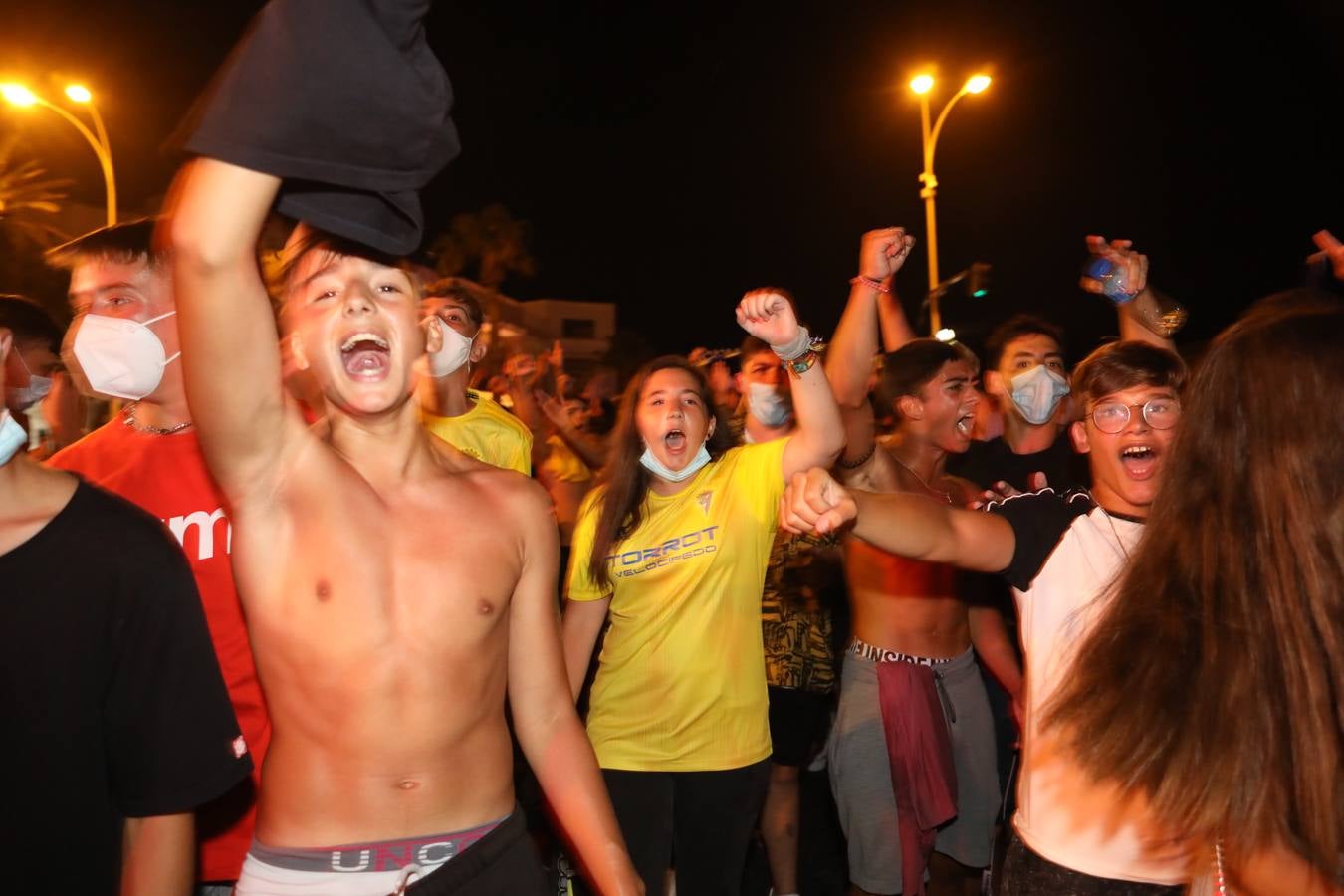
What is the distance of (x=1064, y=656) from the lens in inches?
116

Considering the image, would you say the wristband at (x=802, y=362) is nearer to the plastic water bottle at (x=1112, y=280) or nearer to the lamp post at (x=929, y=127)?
the plastic water bottle at (x=1112, y=280)

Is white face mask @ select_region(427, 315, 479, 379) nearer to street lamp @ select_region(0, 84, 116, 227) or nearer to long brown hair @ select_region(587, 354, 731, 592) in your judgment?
long brown hair @ select_region(587, 354, 731, 592)

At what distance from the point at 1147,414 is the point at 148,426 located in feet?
10.8

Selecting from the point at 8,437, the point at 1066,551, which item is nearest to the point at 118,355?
the point at 8,437

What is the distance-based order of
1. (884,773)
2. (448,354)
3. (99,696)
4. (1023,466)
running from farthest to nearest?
(1023,466) < (448,354) < (884,773) < (99,696)

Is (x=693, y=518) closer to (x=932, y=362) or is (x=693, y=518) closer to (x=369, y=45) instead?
(x=932, y=362)

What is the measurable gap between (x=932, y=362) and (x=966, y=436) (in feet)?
1.47

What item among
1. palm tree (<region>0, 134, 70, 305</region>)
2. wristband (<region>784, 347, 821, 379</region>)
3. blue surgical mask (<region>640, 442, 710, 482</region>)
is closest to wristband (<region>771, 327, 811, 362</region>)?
wristband (<region>784, 347, 821, 379</region>)

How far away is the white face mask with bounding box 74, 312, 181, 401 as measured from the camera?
3180mm

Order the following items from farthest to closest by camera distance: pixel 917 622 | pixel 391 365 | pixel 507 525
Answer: pixel 917 622, pixel 507 525, pixel 391 365

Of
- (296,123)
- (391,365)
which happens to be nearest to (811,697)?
(391,365)

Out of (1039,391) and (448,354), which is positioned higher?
(448,354)

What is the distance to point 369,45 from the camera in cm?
175

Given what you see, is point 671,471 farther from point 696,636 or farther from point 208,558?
point 208,558
